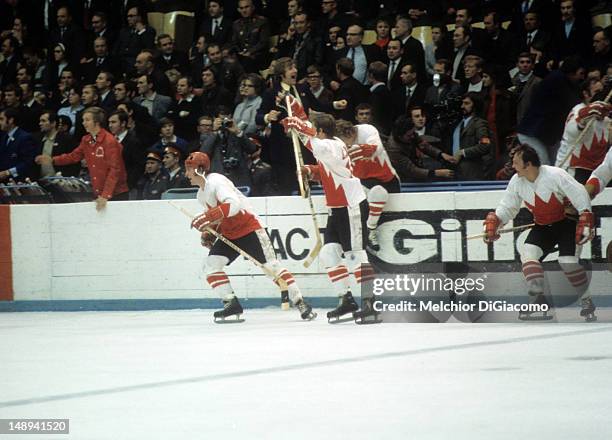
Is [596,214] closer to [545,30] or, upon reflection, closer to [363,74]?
[545,30]

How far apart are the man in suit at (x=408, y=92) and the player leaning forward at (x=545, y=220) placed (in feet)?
8.67

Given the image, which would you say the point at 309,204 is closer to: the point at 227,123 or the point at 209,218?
the point at 227,123

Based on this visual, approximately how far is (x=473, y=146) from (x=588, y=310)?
260cm

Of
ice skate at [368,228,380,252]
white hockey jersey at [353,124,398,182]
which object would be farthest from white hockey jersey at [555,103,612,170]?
ice skate at [368,228,380,252]

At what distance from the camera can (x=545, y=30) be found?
12328mm

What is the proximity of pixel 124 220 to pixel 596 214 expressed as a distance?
15.8 ft

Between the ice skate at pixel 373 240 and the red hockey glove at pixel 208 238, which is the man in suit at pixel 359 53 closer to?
the ice skate at pixel 373 240

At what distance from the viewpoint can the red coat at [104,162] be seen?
12758 millimetres

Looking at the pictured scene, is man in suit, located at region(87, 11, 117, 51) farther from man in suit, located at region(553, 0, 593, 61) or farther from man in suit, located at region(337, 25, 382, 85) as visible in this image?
man in suit, located at region(553, 0, 593, 61)

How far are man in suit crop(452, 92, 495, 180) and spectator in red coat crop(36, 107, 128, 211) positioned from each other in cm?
363

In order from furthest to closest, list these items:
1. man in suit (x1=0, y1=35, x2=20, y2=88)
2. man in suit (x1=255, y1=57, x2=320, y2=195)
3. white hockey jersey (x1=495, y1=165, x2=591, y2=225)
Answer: man in suit (x1=0, y1=35, x2=20, y2=88), man in suit (x1=255, y1=57, x2=320, y2=195), white hockey jersey (x1=495, y1=165, x2=591, y2=225)

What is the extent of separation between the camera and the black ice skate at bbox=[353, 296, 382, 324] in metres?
9.90

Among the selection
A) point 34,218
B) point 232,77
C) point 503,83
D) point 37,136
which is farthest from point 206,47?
point 503,83

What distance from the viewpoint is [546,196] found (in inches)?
380
